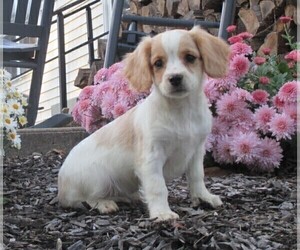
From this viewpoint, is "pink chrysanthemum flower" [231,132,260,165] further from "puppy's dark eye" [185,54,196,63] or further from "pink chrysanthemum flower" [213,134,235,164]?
"puppy's dark eye" [185,54,196,63]

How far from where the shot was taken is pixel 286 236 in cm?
232

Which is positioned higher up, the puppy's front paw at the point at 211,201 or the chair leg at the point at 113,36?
the chair leg at the point at 113,36

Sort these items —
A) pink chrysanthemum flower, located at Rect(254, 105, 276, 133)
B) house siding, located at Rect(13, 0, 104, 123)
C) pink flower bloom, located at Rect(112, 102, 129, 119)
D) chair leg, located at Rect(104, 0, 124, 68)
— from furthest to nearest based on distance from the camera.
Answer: house siding, located at Rect(13, 0, 104, 123) < chair leg, located at Rect(104, 0, 124, 68) < pink flower bloom, located at Rect(112, 102, 129, 119) < pink chrysanthemum flower, located at Rect(254, 105, 276, 133)

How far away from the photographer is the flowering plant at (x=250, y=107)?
3721 millimetres

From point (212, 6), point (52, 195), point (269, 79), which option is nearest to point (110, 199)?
point (52, 195)

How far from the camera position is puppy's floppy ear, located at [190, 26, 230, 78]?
2.76 metres

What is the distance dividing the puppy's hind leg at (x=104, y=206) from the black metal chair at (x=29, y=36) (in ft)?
9.80

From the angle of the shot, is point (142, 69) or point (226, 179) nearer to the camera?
point (142, 69)

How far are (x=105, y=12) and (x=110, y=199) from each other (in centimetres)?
678

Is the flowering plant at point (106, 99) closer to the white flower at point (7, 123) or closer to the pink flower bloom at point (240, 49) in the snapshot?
the pink flower bloom at point (240, 49)

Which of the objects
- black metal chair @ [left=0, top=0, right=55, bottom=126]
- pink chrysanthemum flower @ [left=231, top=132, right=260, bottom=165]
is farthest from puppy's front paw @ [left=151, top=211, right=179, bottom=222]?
black metal chair @ [left=0, top=0, right=55, bottom=126]

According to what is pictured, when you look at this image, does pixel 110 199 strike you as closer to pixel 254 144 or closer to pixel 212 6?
pixel 254 144

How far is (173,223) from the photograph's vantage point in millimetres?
2424

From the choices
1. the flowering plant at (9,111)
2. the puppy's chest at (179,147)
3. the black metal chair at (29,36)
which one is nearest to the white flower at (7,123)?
the flowering plant at (9,111)
